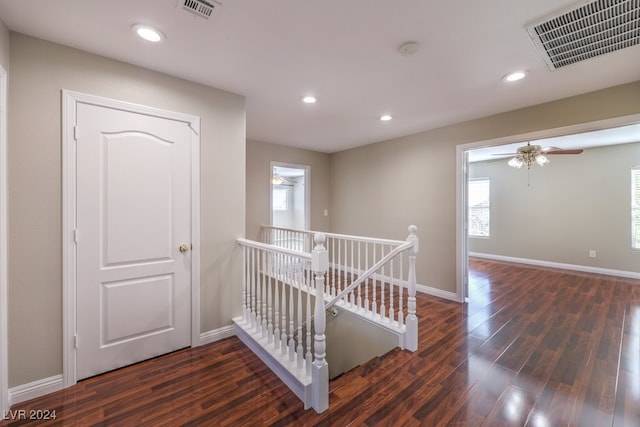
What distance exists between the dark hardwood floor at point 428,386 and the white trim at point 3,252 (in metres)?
0.26

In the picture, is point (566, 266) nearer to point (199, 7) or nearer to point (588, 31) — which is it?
point (588, 31)

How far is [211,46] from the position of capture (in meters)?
1.94

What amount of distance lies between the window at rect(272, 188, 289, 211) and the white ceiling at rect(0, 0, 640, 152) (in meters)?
6.22

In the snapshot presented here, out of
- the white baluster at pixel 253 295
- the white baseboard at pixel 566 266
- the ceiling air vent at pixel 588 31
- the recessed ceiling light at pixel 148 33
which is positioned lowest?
the white baseboard at pixel 566 266

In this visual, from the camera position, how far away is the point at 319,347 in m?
1.72

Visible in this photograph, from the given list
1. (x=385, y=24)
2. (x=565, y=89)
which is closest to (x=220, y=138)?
(x=385, y=24)

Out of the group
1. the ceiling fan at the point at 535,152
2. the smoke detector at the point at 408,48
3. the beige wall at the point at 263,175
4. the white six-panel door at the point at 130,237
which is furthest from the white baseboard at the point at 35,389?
the ceiling fan at the point at 535,152

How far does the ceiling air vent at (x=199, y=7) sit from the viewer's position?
152cm

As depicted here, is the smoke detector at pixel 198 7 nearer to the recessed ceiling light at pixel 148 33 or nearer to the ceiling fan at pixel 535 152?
the recessed ceiling light at pixel 148 33

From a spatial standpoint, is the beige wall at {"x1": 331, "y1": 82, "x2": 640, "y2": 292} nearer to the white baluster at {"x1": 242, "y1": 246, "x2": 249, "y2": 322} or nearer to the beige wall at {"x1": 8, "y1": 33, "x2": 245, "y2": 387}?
the white baluster at {"x1": 242, "y1": 246, "x2": 249, "y2": 322}

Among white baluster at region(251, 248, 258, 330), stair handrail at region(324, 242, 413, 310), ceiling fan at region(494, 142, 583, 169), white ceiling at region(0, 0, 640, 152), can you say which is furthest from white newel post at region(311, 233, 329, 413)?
ceiling fan at region(494, 142, 583, 169)

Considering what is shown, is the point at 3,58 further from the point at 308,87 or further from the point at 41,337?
the point at 308,87

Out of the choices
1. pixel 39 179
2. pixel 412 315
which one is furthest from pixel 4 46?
pixel 412 315

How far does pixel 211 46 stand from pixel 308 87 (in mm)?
970
